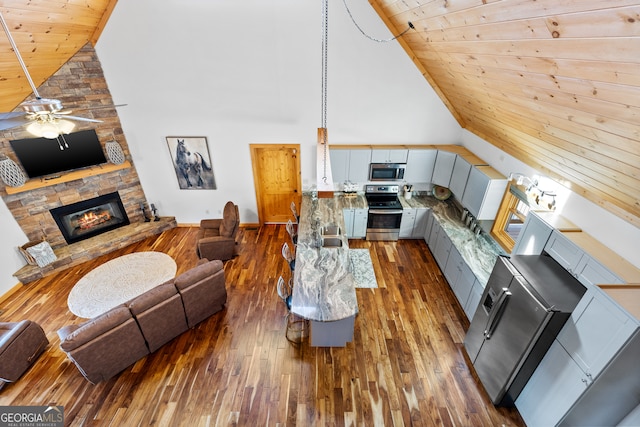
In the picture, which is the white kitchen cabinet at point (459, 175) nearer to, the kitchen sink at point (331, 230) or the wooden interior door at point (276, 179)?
the kitchen sink at point (331, 230)

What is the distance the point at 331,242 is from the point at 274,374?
209 cm

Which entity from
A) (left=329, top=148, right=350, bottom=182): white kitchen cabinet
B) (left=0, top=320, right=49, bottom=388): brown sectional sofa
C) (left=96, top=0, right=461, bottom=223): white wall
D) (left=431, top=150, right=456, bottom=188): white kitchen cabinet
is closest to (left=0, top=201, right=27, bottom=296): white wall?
(left=0, top=320, right=49, bottom=388): brown sectional sofa

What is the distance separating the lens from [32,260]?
5340 millimetres

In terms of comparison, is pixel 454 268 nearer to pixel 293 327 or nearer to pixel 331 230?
pixel 331 230

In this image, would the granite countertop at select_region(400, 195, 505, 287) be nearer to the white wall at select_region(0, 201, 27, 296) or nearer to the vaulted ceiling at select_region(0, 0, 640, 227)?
the vaulted ceiling at select_region(0, 0, 640, 227)

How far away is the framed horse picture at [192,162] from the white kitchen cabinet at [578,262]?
6.07 meters

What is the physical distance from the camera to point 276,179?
6.62 metres

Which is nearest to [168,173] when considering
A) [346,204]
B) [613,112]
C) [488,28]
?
[346,204]

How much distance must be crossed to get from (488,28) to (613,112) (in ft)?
3.62

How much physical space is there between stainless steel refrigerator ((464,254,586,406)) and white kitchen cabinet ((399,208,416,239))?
106 inches

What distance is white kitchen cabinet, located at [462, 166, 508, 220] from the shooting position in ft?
14.9

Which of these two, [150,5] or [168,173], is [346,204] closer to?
[168,173]

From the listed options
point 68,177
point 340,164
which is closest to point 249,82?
point 340,164

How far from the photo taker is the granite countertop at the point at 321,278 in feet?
11.6
